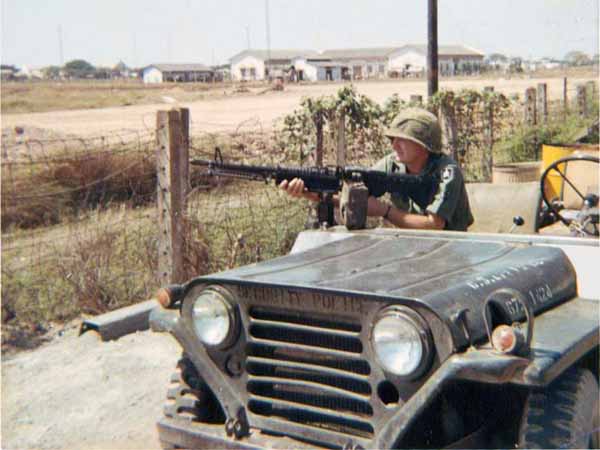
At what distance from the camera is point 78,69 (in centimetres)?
9875

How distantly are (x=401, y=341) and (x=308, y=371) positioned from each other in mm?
451

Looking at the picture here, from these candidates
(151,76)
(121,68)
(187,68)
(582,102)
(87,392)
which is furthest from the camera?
(121,68)

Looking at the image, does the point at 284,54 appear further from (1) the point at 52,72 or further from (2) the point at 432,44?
(2) the point at 432,44

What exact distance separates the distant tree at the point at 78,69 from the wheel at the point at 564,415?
9842 centimetres

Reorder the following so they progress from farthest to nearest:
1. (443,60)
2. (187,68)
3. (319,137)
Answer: (443,60)
(187,68)
(319,137)

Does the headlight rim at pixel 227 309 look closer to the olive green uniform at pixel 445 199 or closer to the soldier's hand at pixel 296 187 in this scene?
the soldier's hand at pixel 296 187

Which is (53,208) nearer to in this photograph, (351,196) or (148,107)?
(351,196)

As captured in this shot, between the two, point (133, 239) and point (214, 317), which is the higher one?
point (214, 317)

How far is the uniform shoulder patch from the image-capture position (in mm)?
5031

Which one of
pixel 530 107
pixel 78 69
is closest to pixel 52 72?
pixel 78 69

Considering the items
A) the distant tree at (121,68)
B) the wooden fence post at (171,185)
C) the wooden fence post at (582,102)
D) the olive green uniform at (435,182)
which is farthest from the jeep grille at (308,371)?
the distant tree at (121,68)

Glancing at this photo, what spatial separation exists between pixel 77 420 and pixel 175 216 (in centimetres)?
220

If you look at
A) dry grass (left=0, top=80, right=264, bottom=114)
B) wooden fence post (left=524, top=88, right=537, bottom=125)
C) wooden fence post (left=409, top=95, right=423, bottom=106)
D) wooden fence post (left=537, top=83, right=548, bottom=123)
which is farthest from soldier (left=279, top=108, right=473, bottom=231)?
dry grass (left=0, top=80, right=264, bottom=114)

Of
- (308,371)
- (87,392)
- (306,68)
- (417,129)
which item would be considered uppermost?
(306,68)
